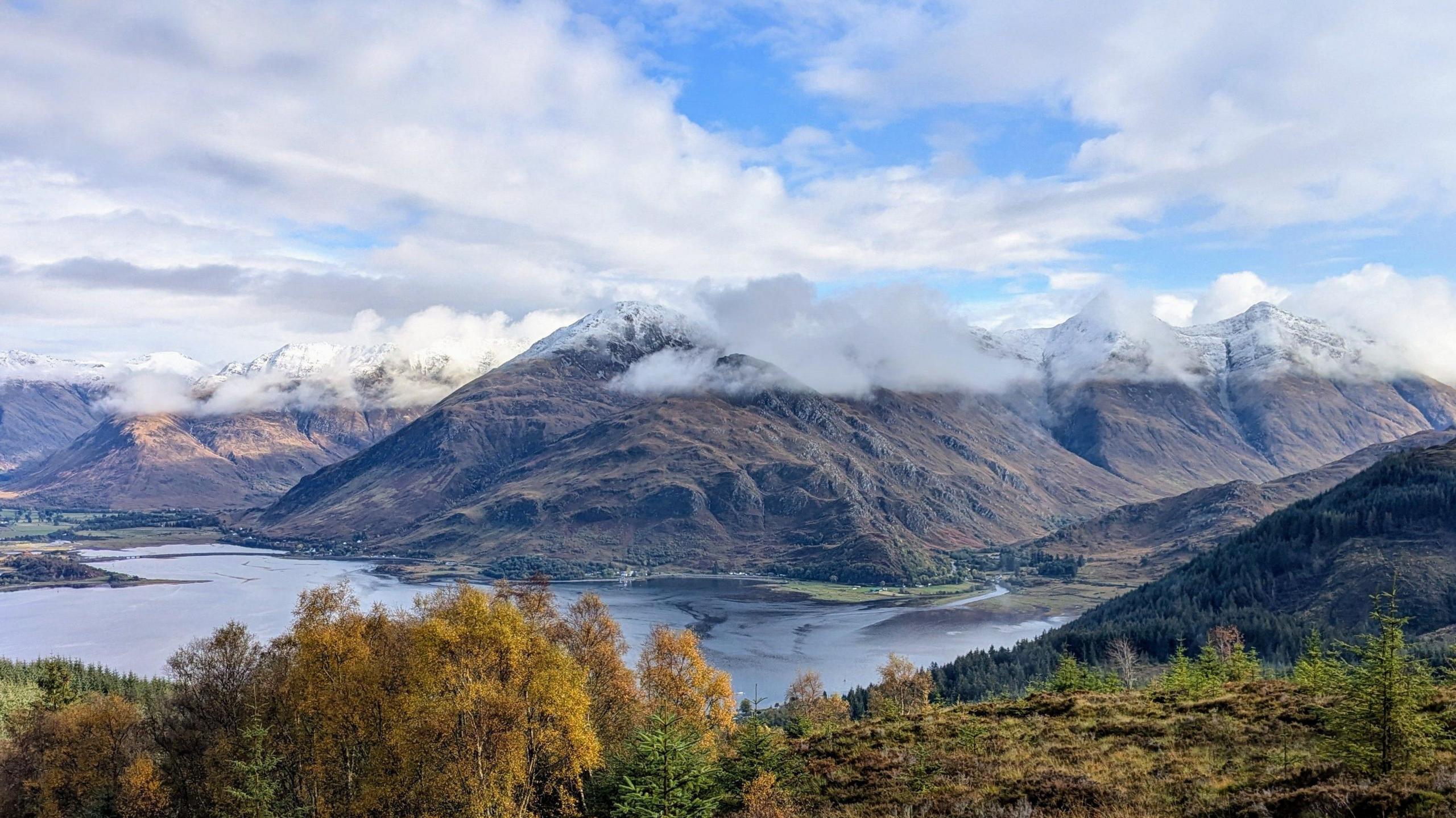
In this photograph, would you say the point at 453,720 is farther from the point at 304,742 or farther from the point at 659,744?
the point at 304,742

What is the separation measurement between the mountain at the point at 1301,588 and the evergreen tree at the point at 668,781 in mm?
103697

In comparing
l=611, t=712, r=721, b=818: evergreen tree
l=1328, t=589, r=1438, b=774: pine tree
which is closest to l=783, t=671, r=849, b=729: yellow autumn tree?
l=611, t=712, r=721, b=818: evergreen tree

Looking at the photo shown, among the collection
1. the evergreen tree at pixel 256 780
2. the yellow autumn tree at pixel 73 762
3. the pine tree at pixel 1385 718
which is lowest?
the yellow autumn tree at pixel 73 762

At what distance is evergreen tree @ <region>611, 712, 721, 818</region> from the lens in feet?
91.1

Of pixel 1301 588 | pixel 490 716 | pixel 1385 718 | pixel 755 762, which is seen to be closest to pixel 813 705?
pixel 490 716

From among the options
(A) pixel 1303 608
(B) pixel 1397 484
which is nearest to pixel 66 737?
(A) pixel 1303 608

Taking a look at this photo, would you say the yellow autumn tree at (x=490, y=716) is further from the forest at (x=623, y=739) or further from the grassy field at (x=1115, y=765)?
the grassy field at (x=1115, y=765)

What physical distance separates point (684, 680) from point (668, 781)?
32436 millimetres

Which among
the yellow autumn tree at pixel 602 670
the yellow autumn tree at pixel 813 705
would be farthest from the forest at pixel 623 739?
the yellow autumn tree at pixel 813 705

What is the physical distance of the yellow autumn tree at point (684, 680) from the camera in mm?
58875

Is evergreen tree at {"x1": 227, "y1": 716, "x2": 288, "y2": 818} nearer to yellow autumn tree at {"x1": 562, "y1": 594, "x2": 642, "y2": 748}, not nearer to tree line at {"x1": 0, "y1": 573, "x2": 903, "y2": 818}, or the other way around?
tree line at {"x1": 0, "y1": 573, "x2": 903, "y2": 818}

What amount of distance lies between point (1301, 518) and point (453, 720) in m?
212

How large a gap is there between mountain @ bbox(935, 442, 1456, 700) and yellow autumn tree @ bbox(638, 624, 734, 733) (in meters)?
74.7

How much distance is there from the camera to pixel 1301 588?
170m
